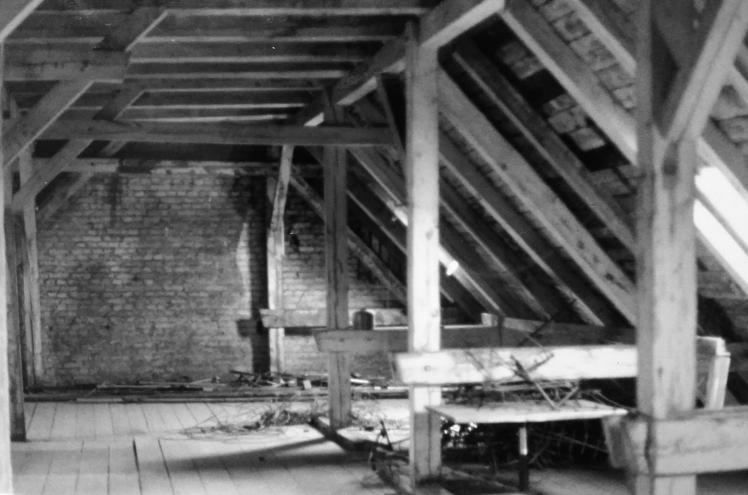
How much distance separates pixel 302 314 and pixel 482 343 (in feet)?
14.6

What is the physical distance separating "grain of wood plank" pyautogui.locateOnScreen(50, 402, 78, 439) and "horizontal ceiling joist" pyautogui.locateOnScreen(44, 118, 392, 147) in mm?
2644

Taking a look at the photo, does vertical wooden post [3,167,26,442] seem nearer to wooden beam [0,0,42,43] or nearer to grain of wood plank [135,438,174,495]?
grain of wood plank [135,438,174,495]

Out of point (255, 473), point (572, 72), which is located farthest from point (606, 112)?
point (255, 473)

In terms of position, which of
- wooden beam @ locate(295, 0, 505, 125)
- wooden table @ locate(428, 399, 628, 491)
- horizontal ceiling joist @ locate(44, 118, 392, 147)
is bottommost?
wooden table @ locate(428, 399, 628, 491)

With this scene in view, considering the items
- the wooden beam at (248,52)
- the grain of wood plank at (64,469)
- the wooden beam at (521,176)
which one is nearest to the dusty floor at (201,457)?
the grain of wood plank at (64,469)

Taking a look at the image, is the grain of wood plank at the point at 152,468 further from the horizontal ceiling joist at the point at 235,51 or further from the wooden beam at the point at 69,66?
the horizontal ceiling joist at the point at 235,51

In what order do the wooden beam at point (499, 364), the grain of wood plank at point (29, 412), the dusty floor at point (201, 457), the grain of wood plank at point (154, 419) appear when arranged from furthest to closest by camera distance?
the grain of wood plank at point (29, 412) < the grain of wood plank at point (154, 419) < the dusty floor at point (201, 457) < the wooden beam at point (499, 364)

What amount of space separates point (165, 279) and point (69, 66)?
22.0 feet

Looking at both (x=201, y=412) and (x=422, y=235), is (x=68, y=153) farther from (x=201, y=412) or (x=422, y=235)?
(x=422, y=235)

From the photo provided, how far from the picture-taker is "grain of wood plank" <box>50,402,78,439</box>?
991 centimetres

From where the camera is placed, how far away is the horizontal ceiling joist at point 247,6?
668cm

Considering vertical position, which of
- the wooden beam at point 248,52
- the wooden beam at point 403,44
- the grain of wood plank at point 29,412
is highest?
the wooden beam at point 248,52

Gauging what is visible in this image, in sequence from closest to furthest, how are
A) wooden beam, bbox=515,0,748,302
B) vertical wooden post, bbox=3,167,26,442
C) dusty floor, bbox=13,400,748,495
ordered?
1. wooden beam, bbox=515,0,748,302
2. dusty floor, bbox=13,400,748,495
3. vertical wooden post, bbox=3,167,26,442

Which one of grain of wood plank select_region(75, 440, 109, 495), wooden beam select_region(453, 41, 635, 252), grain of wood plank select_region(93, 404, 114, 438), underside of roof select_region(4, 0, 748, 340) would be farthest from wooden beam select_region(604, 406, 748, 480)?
grain of wood plank select_region(93, 404, 114, 438)
